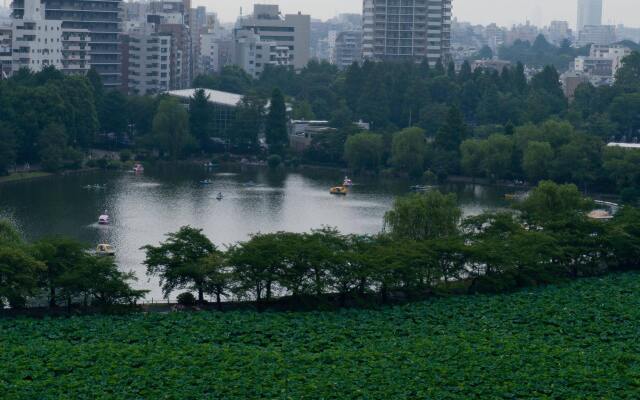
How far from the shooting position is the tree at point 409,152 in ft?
142

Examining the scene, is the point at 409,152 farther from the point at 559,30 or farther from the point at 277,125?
the point at 559,30

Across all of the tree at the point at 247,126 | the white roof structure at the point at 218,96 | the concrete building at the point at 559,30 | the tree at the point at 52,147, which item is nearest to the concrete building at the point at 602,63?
the white roof structure at the point at 218,96

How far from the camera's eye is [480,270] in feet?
81.2

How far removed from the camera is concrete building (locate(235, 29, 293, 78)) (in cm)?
6788

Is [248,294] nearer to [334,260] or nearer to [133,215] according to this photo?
[334,260]

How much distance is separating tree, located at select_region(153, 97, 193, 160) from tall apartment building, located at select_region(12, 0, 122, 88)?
7.52 metres

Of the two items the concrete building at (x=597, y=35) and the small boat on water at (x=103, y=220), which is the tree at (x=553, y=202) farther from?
the concrete building at (x=597, y=35)

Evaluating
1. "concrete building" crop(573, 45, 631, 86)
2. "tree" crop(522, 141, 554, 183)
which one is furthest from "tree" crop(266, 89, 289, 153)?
"concrete building" crop(573, 45, 631, 86)

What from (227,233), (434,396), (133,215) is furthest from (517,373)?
(133,215)

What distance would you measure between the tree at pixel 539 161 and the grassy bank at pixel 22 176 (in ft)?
47.1

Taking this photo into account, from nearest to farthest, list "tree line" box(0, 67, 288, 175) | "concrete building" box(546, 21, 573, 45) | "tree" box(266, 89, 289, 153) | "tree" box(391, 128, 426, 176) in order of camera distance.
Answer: "tree line" box(0, 67, 288, 175) → "tree" box(391, 128, 426, 176) → "tree" box(266, 89, 289, 153) → "concrete building" box(546, 21, 573, 45)

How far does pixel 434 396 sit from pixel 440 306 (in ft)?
17.3

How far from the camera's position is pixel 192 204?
35.4 metres

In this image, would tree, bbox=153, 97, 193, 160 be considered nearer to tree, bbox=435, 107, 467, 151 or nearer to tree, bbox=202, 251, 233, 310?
tree, bbox=435, 107, 467, 151
